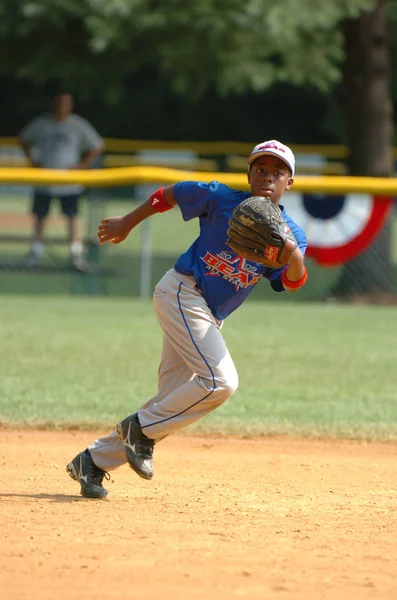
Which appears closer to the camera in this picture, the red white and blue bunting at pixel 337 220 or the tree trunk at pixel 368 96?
the red white and blue bunting at pixel 337 220

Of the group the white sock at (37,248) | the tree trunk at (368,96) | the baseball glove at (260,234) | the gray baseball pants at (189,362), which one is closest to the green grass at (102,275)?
the white sock at (37,248)

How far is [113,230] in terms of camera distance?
557cm

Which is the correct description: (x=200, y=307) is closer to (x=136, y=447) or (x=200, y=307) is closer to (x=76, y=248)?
(x=136, y=447)

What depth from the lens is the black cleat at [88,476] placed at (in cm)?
545

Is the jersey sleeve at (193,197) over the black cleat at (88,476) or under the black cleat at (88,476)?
over

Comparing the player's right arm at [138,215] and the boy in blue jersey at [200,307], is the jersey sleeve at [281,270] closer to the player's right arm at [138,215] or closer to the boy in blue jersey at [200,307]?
the boy in blue jersey at [200,307]

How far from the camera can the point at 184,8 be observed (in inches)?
520

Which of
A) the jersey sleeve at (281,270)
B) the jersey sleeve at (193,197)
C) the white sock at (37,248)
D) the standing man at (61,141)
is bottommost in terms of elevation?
the white sock at (37,248)

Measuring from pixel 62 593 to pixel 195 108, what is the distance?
30.2m

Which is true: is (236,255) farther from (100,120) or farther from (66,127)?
(100,120)

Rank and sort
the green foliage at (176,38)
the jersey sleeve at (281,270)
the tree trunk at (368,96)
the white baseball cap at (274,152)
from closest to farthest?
1. the white baseball cap at (274,152)
2. the jersey sleeve at (281,270)
3. the green foliage at (176,38)
4. the tree trunk at (368,96)

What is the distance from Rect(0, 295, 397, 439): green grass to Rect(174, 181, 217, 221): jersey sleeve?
228 cm

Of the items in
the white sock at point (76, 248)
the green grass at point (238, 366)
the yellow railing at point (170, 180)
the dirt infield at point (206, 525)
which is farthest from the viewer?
the white sock at point (76, 248)

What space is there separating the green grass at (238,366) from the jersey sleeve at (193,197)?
228cm
